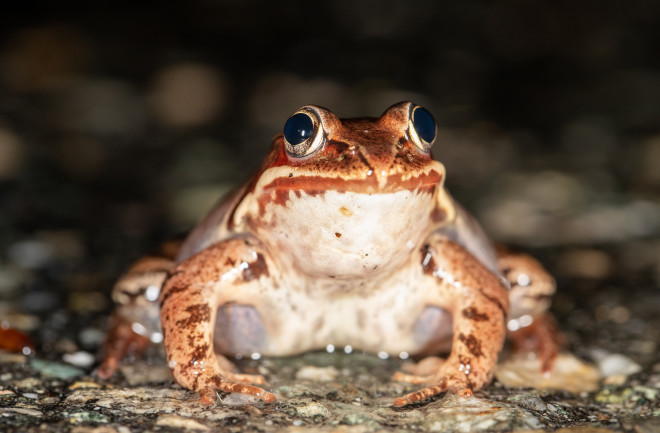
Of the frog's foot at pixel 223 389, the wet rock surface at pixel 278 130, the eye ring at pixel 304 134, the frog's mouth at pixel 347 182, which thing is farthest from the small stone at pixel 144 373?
the eye ring at pixel 304 134

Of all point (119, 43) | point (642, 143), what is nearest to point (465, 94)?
point (642, 143)

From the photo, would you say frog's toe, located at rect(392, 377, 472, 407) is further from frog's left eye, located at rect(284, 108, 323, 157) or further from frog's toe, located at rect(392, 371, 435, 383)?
frog's left eye, located at rect(284, 108, 323, 157)

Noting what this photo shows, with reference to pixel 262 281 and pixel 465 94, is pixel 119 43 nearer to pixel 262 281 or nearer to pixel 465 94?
pixel 465 94

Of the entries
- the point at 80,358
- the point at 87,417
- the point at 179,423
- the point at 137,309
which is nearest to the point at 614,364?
the point at 179,423

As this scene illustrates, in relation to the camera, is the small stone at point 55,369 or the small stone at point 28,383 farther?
the small stone at point 55,369

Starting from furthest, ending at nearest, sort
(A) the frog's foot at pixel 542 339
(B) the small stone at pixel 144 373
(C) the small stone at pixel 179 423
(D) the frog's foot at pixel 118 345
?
(A) the frog's foot at pixel 542 339, (D) the frog's foot at pixel 118 345, (B) the small stone at pixel 144 373, (C) the small stone at pixel 179 423

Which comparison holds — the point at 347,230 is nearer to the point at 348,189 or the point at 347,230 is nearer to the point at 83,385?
the point at 348,189

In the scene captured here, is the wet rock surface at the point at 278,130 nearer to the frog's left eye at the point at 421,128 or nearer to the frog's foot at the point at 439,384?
the frog's foot at the point at 439,384

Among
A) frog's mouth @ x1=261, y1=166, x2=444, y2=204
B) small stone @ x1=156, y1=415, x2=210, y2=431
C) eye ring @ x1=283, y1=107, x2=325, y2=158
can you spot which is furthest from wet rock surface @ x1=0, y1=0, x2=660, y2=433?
eye ring @ x1=283, y1=107, x2=325, y2=158
